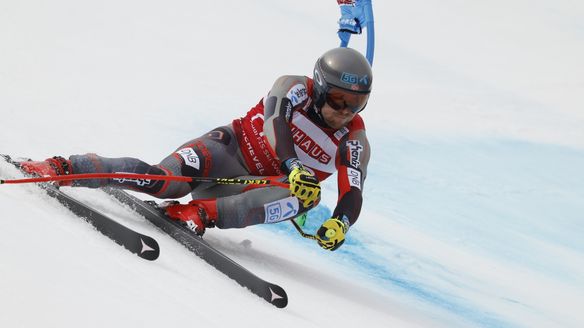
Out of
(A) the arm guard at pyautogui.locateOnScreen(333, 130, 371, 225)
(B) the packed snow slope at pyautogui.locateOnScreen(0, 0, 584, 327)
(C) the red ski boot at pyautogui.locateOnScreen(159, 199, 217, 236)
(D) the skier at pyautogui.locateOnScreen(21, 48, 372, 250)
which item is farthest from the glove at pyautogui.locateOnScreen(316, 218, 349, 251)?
(C) the red ski boot at pyautogui.locateOnScreen(159, 199, 217, 236)

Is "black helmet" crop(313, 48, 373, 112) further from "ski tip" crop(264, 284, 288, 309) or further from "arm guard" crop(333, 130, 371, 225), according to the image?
"ski tip" crop(264, 284, 288, 309)

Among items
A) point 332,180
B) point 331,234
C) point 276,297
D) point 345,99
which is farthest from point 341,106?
point 332,180

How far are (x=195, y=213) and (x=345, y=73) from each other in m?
1.14

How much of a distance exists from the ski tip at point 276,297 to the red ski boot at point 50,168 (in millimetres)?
1222

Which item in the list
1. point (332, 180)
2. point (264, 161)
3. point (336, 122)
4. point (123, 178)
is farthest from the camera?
point (332, 180)

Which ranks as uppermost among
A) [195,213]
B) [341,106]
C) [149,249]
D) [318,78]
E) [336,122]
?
[318,78]

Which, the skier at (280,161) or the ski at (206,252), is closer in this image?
the ski at (206,252)

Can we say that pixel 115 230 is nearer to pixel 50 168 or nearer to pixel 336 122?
pixel 50 168

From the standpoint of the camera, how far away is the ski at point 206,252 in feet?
11.3

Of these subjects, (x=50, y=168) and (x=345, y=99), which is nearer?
(x=50, y=168)

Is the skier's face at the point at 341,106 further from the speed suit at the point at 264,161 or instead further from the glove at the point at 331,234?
the glove at the point at 331,234

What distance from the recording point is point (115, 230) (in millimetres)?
3281

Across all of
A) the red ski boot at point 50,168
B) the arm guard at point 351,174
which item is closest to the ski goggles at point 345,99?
the arm guard at point 351,174

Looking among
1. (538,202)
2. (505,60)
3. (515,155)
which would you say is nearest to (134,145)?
(538,202)
